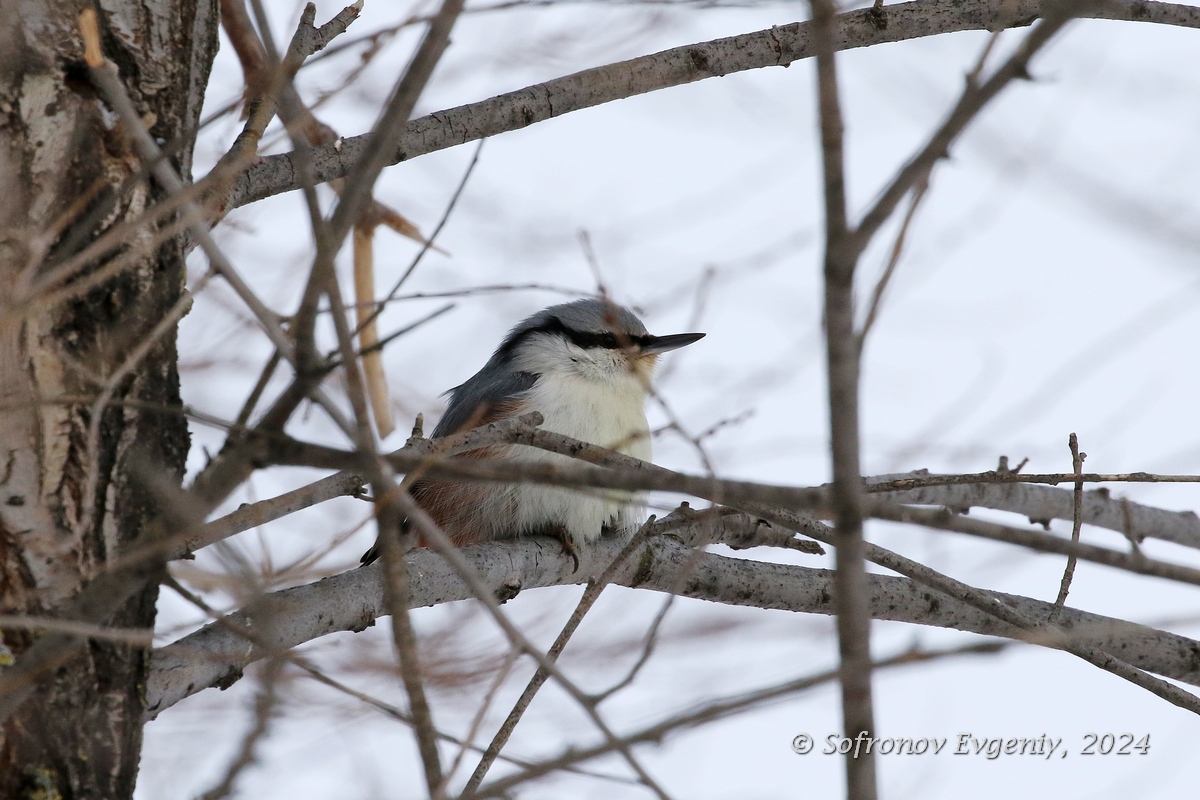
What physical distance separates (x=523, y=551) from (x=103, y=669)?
61.5 inches

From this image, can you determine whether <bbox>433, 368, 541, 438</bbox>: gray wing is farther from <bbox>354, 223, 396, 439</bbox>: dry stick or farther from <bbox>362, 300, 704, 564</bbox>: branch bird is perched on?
<bbox>354, 223, 396, 439</bbox>: dry stick

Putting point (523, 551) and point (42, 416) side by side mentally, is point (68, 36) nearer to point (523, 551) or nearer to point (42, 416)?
point (42, 416)

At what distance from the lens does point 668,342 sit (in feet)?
14.8

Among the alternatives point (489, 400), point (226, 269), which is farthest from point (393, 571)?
point (489, 400)

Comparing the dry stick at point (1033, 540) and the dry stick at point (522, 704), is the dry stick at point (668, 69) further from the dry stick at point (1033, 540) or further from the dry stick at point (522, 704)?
the dry stick at point (1033, 540)

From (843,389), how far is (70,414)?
1.28m

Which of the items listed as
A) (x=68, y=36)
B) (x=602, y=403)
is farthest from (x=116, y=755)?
(x=602, y=403)

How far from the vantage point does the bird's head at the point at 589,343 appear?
428cm

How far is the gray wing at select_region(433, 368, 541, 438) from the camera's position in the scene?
4031 mm

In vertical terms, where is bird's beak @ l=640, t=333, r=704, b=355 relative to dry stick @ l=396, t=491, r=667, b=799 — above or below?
above

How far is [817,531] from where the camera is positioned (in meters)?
2.04

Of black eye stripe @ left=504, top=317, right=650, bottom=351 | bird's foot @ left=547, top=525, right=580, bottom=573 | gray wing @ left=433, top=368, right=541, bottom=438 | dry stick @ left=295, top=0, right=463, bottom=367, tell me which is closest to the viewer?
dry stick @ left=295, top=0, right=463, bottom=367

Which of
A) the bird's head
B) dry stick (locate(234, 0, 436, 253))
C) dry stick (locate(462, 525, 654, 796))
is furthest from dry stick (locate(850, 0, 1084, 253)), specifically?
the bird's head

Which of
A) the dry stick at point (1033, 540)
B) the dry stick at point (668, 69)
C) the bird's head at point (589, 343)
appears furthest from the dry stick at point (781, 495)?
the bird's head at point (589, 343)
